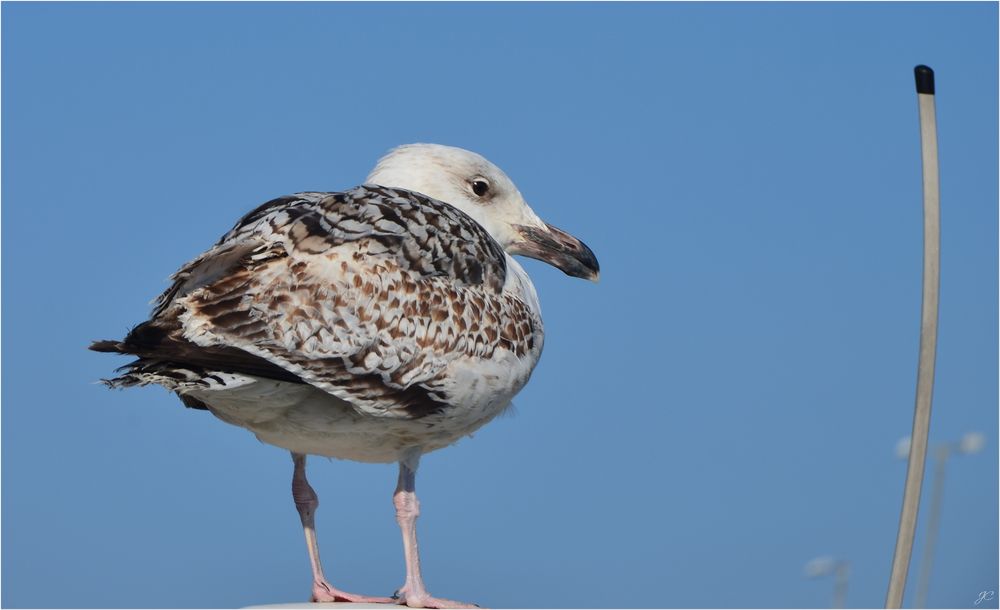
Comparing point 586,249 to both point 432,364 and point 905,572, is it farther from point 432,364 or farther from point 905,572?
point 905,572

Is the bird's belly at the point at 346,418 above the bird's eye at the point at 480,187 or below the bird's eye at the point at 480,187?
below

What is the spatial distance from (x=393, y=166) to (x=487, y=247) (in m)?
1.56

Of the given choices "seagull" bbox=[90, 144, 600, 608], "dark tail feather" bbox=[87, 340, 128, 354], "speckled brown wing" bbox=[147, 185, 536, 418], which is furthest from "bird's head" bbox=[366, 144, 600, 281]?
"dark tail feather" bbox=[87, 340, 128, 354]

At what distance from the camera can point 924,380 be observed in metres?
8.66

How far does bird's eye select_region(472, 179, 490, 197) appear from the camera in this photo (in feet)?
40.3

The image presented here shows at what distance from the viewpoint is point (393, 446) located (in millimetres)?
10469

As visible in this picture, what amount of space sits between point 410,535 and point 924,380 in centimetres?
357

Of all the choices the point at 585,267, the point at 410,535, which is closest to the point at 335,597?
the point at 410,535

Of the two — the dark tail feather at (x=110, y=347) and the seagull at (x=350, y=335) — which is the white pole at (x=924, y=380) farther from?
the dark tail feather at (x=110, y=347)

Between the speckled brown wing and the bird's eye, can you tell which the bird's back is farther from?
the bird's eye

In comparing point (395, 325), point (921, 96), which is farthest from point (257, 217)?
point (921, 96)

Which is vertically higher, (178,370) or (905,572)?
(178,370)

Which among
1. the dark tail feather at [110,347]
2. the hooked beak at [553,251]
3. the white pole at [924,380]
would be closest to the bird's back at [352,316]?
the dark tail feather at [110,347]

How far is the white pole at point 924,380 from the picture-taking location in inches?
339
